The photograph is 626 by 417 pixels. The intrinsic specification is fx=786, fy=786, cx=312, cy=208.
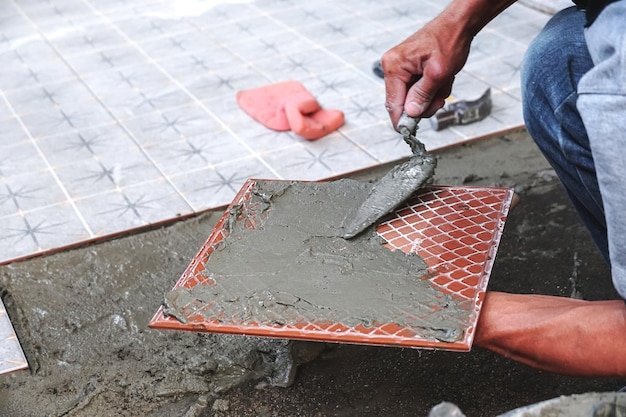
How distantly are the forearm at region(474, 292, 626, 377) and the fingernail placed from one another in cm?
49

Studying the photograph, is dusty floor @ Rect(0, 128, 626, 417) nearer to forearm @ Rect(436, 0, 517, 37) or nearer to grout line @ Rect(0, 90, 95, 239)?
grout line @ Rect(0, 90, 95, 239)

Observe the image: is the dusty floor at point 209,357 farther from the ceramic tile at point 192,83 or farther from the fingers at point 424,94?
the fingers at point 424,94

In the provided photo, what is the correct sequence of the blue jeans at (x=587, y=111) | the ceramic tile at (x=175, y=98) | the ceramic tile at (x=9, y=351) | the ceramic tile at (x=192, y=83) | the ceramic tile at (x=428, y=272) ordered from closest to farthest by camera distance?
the blue jeans at (x=587, y=111), the ceramic tile at (x=428, y=272), the ceramic tile at (x=9, y=351), the ceramic tile at (x=175, y=98), the ceramic tile at (x=192, y=83)

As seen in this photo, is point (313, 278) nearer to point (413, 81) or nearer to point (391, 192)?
point (391, 192)

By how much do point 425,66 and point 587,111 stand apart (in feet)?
1.77

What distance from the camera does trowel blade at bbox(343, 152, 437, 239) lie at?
1.79 metres

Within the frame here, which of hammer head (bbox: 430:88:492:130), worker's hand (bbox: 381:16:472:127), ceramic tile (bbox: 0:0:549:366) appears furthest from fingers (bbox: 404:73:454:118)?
hammer head (bbox: 430:88:492:130)

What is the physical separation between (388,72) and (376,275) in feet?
1.58

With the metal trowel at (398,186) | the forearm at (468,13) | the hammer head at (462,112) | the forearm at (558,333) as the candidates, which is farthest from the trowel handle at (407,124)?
the hammer head at (462,112)

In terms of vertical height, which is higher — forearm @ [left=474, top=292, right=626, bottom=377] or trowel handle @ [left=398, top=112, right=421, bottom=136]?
trowel handle @ [left=398, top=112, right=421, bottom=136]

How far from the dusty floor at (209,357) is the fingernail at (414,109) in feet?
1.84

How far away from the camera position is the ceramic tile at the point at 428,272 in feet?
4.87

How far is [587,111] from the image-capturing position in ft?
4.15

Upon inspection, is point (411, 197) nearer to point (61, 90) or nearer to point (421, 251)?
point (421, 251)
